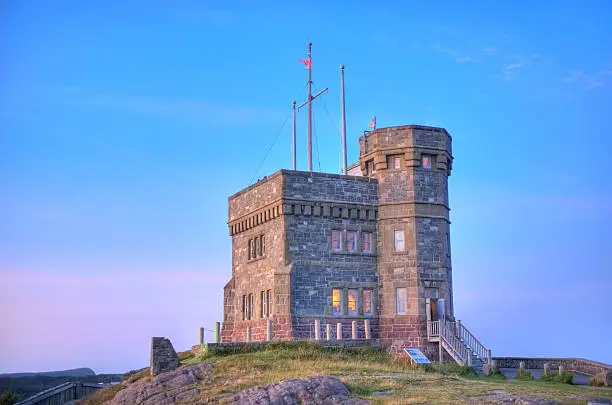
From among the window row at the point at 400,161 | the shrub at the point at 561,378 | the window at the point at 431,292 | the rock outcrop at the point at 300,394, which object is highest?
the window row at the point at 400,161

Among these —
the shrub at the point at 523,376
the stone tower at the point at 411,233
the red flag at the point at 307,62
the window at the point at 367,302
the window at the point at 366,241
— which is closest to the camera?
the shrub at the point at 523,376

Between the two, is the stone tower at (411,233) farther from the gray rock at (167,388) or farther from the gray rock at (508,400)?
the gray rock at (508,400)

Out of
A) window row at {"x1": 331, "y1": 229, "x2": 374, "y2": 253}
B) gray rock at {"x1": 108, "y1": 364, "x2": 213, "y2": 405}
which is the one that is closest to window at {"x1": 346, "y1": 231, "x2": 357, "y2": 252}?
window row at {"x1": 331, "y1": 229, "x2": 374, "y2": 253}

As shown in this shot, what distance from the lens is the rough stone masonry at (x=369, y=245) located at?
40875mm

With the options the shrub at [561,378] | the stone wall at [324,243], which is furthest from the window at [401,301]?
the shrub at [561,378]

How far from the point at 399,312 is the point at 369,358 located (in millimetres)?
5165

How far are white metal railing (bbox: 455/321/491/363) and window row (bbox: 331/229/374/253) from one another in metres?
6.12

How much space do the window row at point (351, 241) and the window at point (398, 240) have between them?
127 cm

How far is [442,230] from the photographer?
4247cm

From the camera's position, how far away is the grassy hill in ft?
87.6

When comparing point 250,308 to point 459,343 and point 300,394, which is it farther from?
point 300,394

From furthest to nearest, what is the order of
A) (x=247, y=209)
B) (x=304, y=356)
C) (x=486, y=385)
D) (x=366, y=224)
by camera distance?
(x=247, y=209)
(x=366, y=224)
(x=304, y=356)
(x=486, y=385)

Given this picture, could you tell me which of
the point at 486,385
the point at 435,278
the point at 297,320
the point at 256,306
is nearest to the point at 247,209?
the point at 256,306

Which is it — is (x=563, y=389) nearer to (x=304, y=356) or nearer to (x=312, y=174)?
(x=304, y=356)
